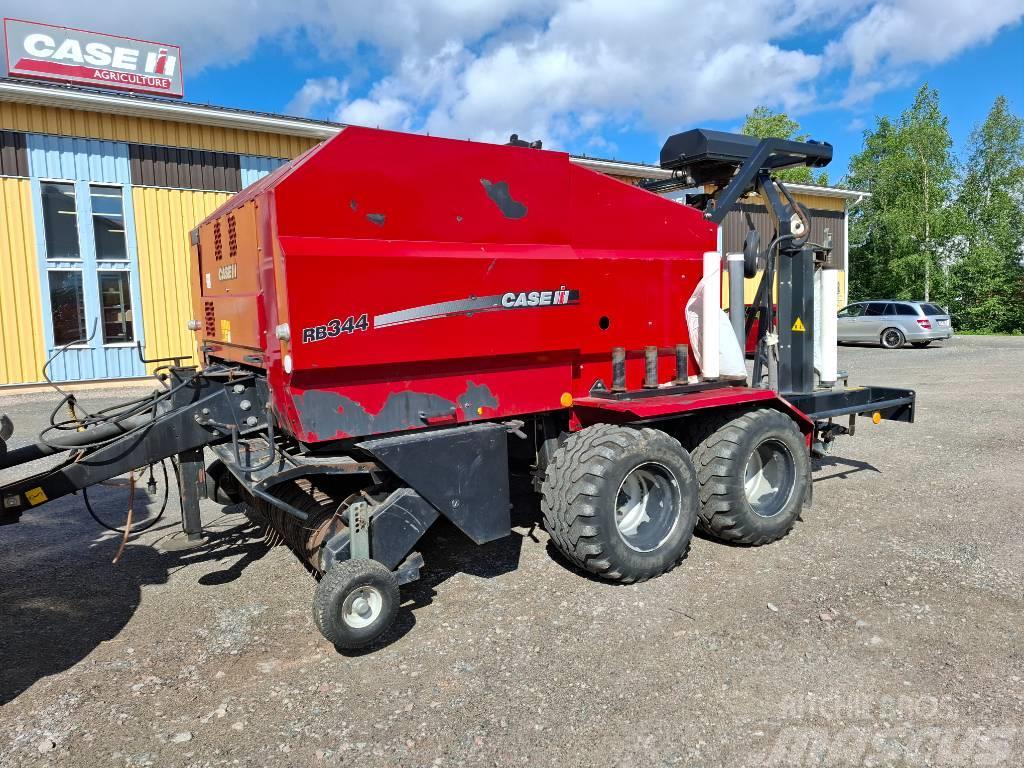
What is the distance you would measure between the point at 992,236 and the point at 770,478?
33.6 m

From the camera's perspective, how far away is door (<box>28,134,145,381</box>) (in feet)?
44.2

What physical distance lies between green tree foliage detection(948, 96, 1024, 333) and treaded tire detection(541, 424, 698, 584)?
32484 millimetres

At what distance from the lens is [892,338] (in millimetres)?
22609

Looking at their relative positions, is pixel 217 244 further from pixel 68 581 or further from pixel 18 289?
pixel 18 289

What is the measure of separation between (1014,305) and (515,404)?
3417 cm

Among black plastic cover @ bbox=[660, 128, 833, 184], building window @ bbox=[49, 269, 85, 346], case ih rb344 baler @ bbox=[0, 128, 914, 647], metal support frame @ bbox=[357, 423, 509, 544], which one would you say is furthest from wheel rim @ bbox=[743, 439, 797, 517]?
building window @ bbox=[49, 269, 85, 346]

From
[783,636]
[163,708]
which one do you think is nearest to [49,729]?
[163,708]

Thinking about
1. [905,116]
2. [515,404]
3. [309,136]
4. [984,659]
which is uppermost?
[905,116]

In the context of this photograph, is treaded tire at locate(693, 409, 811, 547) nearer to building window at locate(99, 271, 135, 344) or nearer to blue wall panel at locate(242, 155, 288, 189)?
blue wall panel at locate(242, 155, 288, 189)

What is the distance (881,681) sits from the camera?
3.36 m

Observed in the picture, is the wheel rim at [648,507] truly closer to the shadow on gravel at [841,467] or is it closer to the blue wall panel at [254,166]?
the shadow on gravel at [841,467]

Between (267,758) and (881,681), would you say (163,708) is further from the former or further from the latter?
(881,681)

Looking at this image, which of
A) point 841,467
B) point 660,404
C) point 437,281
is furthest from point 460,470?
point 841,467

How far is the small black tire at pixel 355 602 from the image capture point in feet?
11.7
